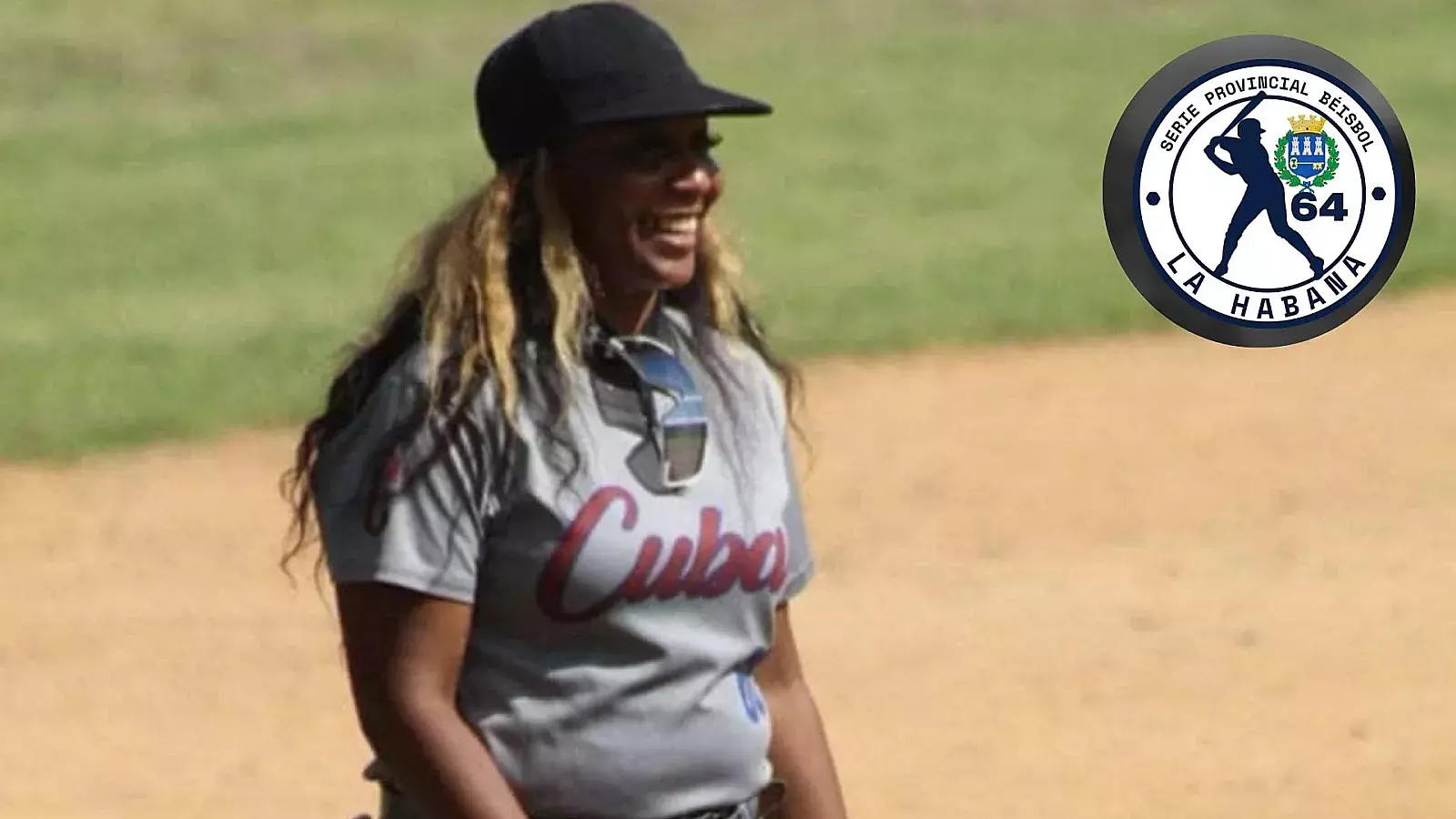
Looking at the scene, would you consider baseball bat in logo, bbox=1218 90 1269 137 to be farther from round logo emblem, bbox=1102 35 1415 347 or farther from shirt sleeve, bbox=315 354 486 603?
shirt sleeve, bbox=315 354 486 603

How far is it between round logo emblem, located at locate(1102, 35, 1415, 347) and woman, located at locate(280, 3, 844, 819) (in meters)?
7.41

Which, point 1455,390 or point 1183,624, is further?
point 1455,390

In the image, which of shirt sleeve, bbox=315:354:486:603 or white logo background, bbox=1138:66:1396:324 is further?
white logo background, bbox=1138:66:1396:324

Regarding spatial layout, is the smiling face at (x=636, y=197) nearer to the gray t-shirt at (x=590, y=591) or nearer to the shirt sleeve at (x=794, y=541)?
the gray t-shirt at (x=590, y=591)

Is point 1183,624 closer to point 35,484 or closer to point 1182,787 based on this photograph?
point 1182,787

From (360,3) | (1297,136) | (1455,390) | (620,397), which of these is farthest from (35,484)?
(360,3)

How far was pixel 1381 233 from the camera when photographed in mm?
12539

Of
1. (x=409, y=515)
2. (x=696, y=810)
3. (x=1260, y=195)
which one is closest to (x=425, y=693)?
(x=409, y=515)

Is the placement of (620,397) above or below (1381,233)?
above

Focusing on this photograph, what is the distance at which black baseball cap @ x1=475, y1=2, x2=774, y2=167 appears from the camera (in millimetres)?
2666

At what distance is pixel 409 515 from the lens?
2.55m

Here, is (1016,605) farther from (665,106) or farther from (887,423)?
(665,106)

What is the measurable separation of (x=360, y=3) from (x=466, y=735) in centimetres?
2058

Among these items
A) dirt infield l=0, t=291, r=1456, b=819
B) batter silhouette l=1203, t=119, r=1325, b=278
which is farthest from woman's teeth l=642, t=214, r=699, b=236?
batter silhouette l=1203, t=119, r=1325, b=278
